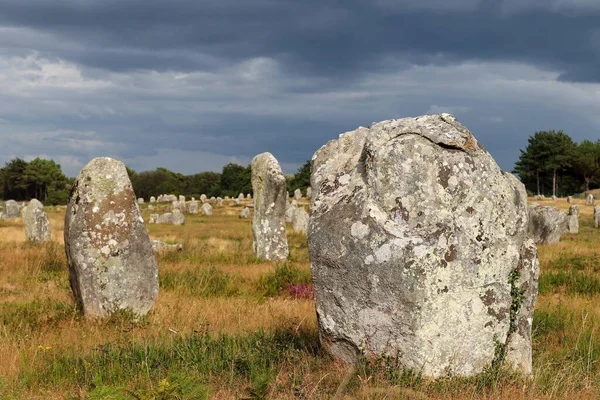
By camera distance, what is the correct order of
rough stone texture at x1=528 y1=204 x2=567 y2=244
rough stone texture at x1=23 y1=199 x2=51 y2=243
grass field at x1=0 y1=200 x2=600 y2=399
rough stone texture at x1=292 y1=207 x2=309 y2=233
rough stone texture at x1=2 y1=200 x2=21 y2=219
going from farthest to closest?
rough stone texture at x1=2 y1=200 x2=21 y2=219
rough stone texture at x1=292 y1=207 x2=309 y2=233
rough stone texture at x1=528 y1=204 x2=567 y2=244
rough stone texture at x1=23 y1=199 x2=51 y2=243
grass field at x1=0 y1=200 x2=600 y2=399

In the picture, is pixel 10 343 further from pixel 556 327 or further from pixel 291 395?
pixel 556 327

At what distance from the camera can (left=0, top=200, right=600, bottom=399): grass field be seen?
5043 millimetres

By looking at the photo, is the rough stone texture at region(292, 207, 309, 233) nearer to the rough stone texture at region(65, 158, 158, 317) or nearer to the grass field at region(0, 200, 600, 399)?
the grass field at region(0, 200, 600, 399)

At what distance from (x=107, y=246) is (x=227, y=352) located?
4.73 metres

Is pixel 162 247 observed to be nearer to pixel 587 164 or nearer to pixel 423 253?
pixel 423 253

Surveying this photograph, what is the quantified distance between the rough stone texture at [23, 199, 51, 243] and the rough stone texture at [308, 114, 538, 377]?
70.9ft

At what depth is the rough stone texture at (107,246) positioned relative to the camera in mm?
10031

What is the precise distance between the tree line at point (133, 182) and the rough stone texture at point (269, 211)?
7654cm

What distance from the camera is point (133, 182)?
11000cm

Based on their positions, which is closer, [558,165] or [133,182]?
[558,165]

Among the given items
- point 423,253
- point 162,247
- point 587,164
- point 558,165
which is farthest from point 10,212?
point 587,164

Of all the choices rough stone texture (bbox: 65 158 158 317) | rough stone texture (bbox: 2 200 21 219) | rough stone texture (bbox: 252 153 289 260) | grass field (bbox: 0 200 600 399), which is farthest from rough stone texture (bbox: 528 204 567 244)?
rough stone texture (bbox: 2 200 21 219)

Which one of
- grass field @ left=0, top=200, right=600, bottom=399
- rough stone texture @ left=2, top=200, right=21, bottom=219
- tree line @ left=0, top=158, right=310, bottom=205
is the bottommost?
grass field @ left=0, top=200, right=600, bottom=399

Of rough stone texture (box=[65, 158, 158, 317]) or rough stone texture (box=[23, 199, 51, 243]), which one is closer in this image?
rough stone texture (box=[65, 158, 158, 317])
